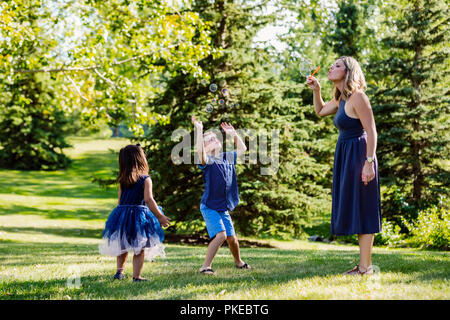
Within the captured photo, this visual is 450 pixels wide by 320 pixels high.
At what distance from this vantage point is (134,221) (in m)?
4.77

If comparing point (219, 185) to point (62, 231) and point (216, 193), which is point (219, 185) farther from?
point (62, 231)

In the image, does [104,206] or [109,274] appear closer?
[109,274]

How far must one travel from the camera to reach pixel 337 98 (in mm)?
4867

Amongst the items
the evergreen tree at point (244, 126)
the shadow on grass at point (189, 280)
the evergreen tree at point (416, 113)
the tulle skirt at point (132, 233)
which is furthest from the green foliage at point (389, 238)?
the tulle skirt at point (132, 233)

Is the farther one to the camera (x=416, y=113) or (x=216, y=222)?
(x=416, y=113)

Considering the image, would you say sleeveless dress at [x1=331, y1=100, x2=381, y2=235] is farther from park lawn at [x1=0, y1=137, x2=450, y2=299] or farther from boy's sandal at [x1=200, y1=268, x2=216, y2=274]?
boy's sandal at [x1=200, y1=268, x2=216, y2=274]

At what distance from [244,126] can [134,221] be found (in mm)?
7857

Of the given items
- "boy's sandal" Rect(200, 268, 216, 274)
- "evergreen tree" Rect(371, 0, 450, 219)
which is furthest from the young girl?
"evergreen tree" Rect(371, 0, 450, 219)

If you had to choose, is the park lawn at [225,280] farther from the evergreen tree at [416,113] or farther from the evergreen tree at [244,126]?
the evergreen tree at [416,113]

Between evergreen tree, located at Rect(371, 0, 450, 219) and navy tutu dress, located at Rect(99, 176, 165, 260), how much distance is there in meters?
11.7

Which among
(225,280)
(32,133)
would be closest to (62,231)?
(225,280)
